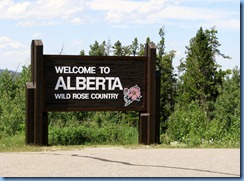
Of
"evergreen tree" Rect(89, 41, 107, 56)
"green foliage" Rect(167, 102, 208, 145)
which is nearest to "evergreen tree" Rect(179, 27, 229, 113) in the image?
"evergreen tree" Rect(89, 41, 107, 56)

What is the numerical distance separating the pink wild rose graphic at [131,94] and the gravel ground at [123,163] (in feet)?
8.52

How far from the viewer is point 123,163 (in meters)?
12.0

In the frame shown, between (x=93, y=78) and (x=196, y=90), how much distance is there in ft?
156

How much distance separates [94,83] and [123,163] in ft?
17.9

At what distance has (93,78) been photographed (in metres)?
17.1

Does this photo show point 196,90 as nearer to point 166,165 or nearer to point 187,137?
point 187,137

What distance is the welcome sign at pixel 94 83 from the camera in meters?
16.8

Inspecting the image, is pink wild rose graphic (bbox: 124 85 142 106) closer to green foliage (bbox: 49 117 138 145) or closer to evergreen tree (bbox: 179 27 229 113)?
green foliage (bbox: 49 117 138 145)

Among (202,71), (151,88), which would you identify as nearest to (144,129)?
(151,88)

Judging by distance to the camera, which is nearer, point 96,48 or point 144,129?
point 144,129

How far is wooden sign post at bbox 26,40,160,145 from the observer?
16.5 meters

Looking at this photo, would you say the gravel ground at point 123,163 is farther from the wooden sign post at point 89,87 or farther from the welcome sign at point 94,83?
the welcome sign at point 94,83

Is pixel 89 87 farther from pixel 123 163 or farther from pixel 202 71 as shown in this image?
pixel 202 71

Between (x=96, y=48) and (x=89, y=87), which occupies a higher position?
(x=96, y=48)
